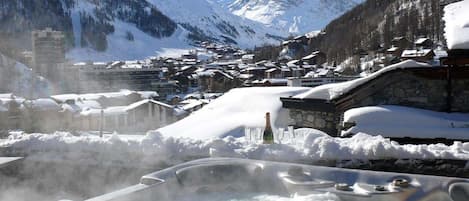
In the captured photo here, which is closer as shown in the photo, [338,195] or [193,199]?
[338,195]

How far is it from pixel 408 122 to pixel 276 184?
2.18 metres

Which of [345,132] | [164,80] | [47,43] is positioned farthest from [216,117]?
[47,43]

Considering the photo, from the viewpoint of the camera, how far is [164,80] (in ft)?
148

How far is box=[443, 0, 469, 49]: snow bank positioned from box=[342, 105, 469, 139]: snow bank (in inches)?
27.8

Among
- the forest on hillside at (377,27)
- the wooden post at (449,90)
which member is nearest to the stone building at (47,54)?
the forest on hillside at (377,27)

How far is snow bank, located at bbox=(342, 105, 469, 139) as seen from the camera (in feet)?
14.8

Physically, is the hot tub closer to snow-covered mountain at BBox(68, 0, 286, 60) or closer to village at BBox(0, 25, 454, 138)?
village at BBox(0, 25, 454, 138)

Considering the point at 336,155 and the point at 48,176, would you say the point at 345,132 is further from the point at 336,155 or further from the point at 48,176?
the point at 48,176

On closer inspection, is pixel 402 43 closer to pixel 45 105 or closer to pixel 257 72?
pixel 257 72

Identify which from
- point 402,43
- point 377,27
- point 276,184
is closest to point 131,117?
point 402,43

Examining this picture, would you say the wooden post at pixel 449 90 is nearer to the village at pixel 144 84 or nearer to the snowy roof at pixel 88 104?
the village at pixel 144 84

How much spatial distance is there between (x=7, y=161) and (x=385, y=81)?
366 centimetres

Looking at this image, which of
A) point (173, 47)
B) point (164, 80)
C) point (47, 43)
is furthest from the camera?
point (173, 47)

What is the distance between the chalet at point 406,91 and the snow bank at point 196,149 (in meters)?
1.49
